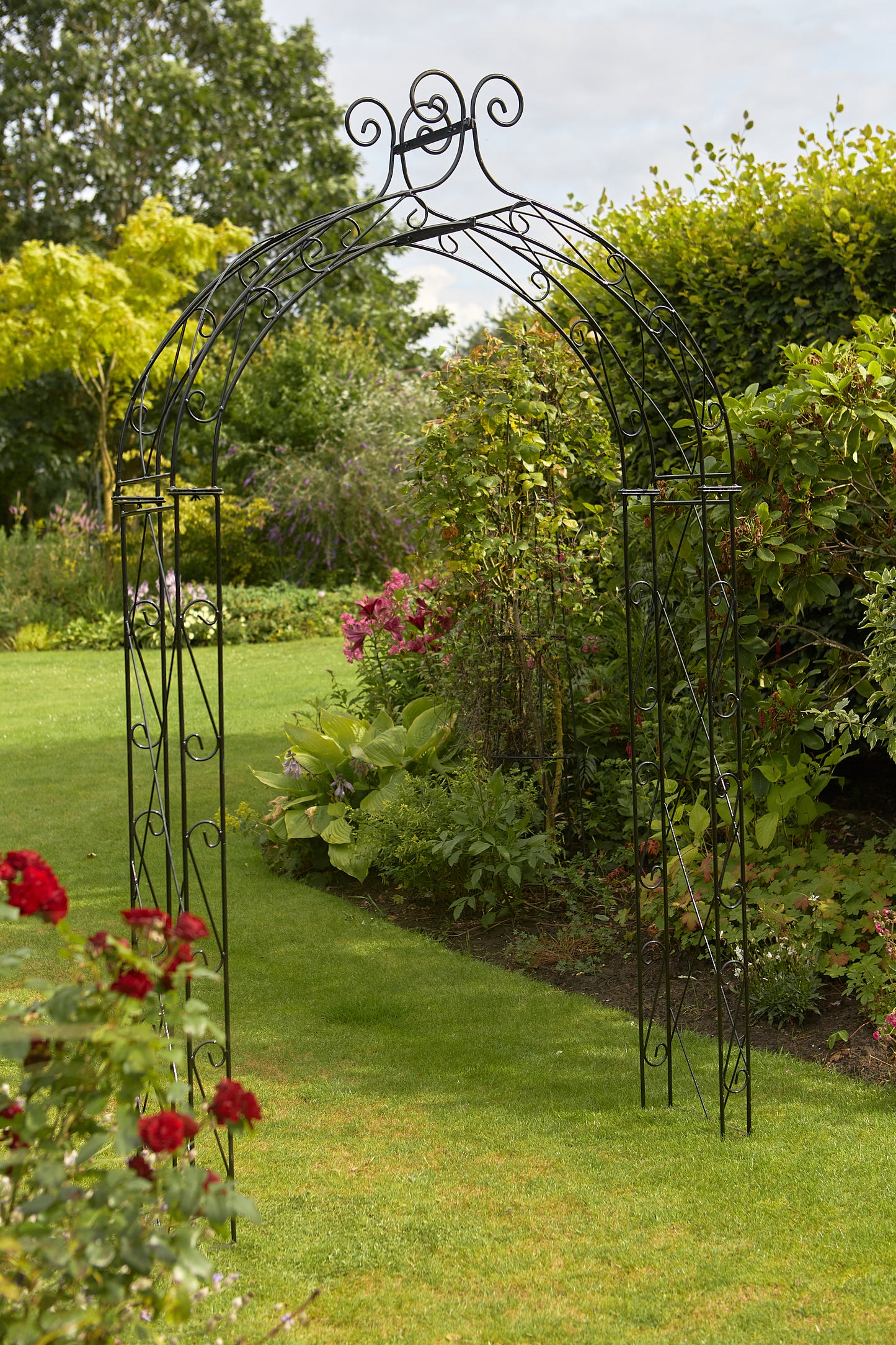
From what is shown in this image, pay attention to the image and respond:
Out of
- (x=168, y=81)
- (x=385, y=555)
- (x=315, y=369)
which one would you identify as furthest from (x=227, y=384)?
(x=168, y=81)

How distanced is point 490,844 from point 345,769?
1.12 metres

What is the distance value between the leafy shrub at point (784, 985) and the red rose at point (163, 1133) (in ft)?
8.68

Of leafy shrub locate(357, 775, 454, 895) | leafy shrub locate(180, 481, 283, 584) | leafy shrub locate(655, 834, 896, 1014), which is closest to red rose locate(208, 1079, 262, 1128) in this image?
leafy shrub locate(655, 834, 896, 1014)

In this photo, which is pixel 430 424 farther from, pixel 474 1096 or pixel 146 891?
pixel 474 1096

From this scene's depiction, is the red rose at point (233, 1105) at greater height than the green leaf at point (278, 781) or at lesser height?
greater

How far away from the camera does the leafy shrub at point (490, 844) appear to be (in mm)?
4641

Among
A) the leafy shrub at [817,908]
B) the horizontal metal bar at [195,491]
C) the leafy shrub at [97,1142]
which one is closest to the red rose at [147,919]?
the leafy shrub at [97,1142]

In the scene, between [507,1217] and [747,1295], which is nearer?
[747,1295]

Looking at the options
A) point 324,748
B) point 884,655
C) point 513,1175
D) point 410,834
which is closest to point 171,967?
point 513,1175

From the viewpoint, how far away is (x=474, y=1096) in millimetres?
3309

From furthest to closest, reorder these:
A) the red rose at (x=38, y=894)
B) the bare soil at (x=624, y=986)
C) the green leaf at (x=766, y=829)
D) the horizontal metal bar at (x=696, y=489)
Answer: the green leaf at (x=766, y=829)
the bare soil at (x=624, y=986)
the horizontal metal bar at (x=696, y=489)
the red rose at (x=38, y=894)

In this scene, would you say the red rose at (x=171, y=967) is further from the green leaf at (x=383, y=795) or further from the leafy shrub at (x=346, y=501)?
the leafy shrub at (x=346, y=501)

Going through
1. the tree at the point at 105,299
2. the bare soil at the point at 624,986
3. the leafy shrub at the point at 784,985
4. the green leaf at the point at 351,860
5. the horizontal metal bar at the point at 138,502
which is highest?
the tree at the point at 105,299

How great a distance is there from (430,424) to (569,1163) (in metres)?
3.24
